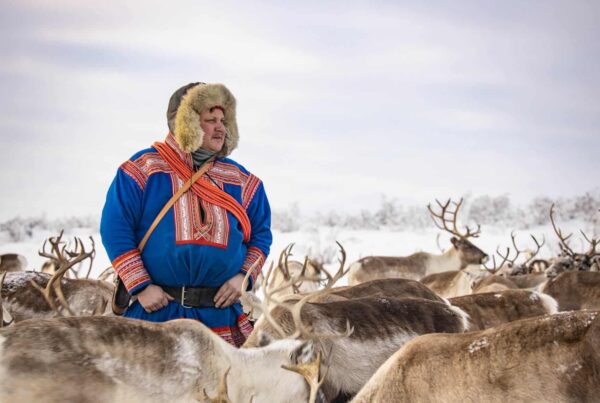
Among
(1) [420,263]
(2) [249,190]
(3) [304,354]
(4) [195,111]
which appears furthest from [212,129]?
(1) [420,263]

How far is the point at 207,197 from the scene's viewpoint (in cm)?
452

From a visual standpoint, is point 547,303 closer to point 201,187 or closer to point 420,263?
point 201,187

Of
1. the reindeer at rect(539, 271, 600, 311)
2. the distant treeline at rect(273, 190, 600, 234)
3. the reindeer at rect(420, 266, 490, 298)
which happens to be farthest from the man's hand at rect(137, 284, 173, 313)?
the distant treeline at rect(273, 190, 600, 234)

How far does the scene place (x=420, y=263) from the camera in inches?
632

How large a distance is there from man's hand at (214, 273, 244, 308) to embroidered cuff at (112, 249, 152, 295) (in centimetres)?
43

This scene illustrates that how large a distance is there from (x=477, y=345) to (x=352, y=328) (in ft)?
3.43

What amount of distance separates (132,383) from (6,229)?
2571cm

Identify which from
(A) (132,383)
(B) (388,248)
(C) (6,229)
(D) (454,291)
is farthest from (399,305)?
(C) (6,229)

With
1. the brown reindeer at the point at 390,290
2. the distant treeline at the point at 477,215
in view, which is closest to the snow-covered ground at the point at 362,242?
the distant treeline at the point at 477,215

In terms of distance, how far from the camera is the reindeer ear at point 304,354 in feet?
14.2

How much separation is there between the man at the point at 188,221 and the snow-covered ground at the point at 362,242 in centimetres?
1481

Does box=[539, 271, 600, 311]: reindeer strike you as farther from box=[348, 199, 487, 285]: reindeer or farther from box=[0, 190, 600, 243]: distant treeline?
box=[0, 190, 600, 243]: distant treeline

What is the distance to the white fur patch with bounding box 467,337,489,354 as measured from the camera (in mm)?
3896

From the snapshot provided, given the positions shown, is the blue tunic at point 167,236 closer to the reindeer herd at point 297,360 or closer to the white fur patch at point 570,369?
the reindeer herd at point 297,360
